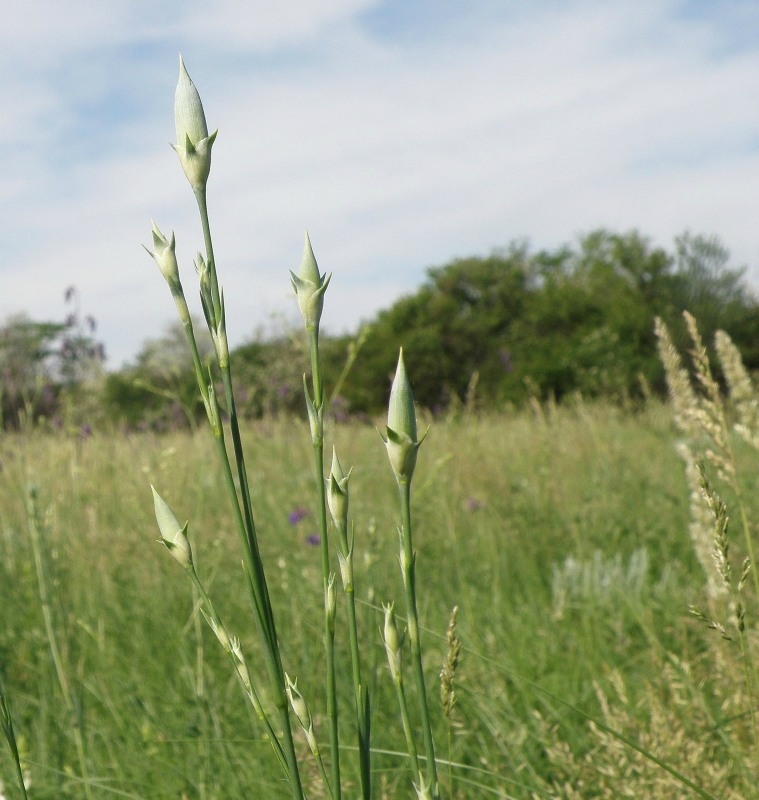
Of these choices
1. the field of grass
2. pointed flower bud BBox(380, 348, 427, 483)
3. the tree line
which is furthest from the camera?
the tree line

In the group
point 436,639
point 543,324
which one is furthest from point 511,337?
point 436,639

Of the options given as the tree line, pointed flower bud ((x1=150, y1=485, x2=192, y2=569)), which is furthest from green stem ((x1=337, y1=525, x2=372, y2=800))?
the tree line

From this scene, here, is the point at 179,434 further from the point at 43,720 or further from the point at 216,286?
the point at 216,286

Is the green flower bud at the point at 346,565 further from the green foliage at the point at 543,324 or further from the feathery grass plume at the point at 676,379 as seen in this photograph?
the green foliage at the point at 543,324

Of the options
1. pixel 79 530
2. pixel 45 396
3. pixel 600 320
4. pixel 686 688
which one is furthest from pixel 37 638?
pixel 600 320

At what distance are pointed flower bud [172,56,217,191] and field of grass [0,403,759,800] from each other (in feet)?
2.35

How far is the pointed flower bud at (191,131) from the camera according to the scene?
2.31ft

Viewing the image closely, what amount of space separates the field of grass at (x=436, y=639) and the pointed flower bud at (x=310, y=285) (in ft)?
1.96

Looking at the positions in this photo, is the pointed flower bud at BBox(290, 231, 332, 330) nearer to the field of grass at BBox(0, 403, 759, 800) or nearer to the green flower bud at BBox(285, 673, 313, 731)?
the green flower bud at BBox(285, 673, 313, 731)

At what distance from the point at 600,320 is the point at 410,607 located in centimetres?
1931

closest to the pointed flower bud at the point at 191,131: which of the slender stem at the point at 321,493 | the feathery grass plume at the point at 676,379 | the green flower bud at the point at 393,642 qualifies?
the slender stem at the point at 321,493

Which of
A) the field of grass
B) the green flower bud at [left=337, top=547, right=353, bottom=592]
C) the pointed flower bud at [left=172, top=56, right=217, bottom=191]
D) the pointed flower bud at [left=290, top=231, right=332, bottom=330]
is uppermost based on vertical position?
the pointed flower bud at [left=172, top=56, right=217, bottom=191]

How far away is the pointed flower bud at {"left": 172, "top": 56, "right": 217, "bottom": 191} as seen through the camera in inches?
27.7

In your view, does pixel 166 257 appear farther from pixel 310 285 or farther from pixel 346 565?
pixel 346 565
